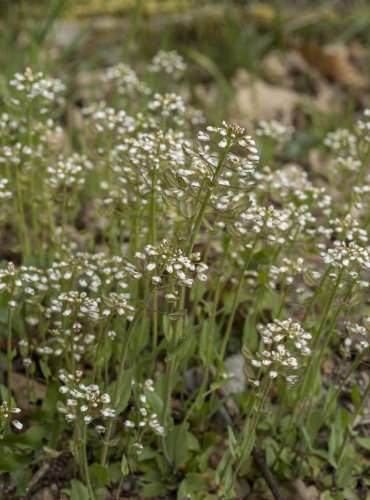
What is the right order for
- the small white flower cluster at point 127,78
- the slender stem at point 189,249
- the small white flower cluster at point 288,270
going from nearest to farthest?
the slender stem at point 189,249, the small white flower cluster at point 288,270, the small white flower cluster at point 127,78

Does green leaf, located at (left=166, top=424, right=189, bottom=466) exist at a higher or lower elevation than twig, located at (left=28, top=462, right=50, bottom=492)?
higher

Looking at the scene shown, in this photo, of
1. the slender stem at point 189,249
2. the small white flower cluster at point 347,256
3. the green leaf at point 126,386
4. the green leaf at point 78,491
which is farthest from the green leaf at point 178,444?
the small white flower cluster at point 347,256

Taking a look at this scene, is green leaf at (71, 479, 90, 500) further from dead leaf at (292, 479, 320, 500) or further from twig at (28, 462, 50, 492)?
dead leaf at (292, 479, 320, 500)

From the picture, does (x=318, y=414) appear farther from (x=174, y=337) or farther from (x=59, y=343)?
(x=59, y=343)

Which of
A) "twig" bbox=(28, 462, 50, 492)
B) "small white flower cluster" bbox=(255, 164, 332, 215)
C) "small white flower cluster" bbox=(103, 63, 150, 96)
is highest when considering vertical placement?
"small white flower cluster" bbox=(103, 63, 150, 96)

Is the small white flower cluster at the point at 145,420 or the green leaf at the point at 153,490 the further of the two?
the green leaf at the point at 153,490

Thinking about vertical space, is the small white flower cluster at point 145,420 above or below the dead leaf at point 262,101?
below

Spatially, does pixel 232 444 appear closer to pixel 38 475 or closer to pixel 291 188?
pixel 38 475

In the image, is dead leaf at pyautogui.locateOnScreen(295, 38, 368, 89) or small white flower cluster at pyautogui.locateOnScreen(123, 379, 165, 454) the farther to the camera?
dead leaf at pyautogui.locateOnScreen(295, 38, 368, 89)

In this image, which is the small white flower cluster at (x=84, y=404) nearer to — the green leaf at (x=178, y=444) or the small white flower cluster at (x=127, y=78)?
the green leaf at (x=178, y=444)

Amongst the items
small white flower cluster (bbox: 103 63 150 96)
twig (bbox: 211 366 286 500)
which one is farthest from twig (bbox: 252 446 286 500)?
small white flower cluster (bbox: 103 63 150 96)
